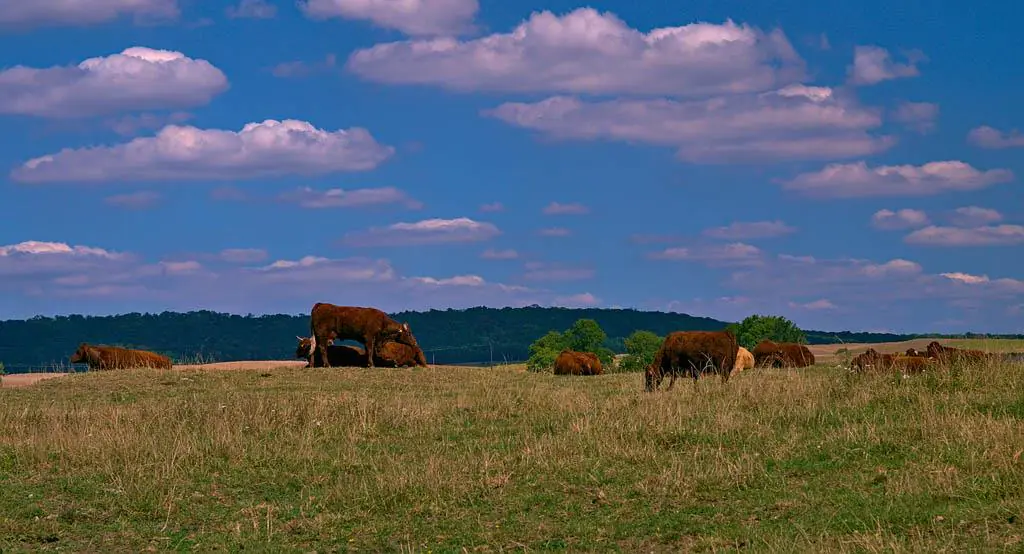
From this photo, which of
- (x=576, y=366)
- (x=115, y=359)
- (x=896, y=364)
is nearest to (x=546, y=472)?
(x=896, y=364)

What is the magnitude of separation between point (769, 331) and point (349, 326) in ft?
75.5

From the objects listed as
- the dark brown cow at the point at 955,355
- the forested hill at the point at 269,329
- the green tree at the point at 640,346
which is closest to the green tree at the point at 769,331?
the green tree at the point at 640,346

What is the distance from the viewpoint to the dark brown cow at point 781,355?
3081 cm

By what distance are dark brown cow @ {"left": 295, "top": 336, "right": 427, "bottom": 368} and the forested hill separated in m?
90.9

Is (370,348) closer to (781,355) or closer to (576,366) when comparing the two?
(576,366)

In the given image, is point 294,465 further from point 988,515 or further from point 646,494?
point 988,515

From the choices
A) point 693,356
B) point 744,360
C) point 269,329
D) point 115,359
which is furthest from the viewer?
point 269,329

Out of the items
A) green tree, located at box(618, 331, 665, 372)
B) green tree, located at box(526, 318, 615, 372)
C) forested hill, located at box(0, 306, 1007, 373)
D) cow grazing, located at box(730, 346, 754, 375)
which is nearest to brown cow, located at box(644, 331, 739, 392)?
cow grazing, located at box(730, 346, 754, 375)

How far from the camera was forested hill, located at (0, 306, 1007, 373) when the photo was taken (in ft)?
434

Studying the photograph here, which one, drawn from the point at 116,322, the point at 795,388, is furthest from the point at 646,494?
the point at 116,322

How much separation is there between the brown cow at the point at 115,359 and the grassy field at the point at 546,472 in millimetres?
14143

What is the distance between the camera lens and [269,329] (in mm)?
148375

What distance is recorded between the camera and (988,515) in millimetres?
10445

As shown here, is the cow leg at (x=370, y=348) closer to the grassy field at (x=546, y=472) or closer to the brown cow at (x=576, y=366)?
the brown cow at (x=576, y=366)
